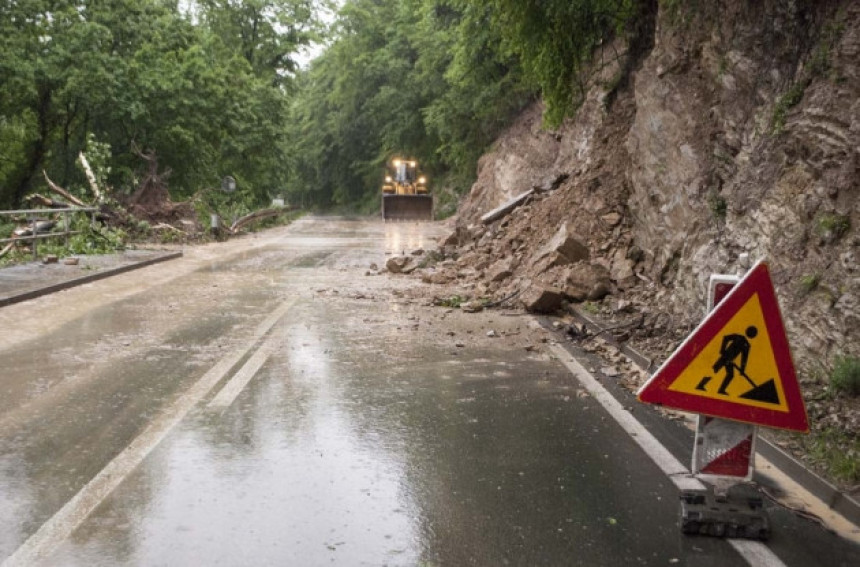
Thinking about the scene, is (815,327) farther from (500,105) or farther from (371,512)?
(500,105)

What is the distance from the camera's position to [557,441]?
5922mm

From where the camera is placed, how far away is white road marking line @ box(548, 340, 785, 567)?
4.09m

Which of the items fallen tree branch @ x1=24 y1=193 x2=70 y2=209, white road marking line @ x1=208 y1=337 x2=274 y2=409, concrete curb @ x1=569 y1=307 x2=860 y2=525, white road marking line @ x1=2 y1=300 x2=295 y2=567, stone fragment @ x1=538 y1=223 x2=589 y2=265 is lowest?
white road marking line @ x1=208 y1=337 x2=274 y2=409

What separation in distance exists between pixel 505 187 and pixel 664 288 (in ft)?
74.6

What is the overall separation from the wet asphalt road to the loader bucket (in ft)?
123

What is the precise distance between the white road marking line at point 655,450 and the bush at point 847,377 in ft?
4.85

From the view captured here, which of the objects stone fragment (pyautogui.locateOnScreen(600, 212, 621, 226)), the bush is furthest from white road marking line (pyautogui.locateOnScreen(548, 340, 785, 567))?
stone fragment (pyautogui.locateOnScreen(600, 212, 621, 226))

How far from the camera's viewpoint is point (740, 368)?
449 cm

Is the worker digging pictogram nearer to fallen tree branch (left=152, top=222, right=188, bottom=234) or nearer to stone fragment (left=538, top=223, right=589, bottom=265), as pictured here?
stone fragment (left=538, top=223, right=589, bottom=265)

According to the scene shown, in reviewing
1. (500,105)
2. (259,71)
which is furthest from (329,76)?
(500,105)

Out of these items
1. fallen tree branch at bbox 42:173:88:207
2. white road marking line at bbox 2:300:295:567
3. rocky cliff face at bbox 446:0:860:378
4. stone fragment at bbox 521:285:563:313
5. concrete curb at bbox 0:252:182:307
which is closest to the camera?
white road marking line at bbox 2:300:295:567

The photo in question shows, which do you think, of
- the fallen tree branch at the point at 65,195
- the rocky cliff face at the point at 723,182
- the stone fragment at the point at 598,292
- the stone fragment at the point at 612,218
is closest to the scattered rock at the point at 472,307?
the rocky cliff face at the point at 723,182

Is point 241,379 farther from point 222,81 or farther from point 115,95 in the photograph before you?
point 222,81

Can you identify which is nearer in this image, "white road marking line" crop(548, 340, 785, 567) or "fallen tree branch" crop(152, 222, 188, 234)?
"white road marking line" crop(548, 340, 785, 567)
